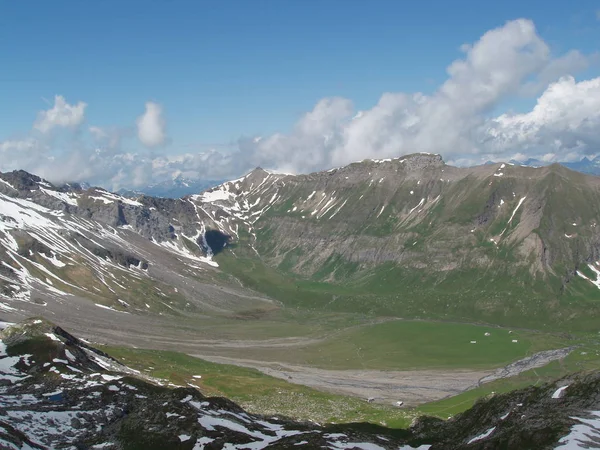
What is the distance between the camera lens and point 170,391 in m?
93.4

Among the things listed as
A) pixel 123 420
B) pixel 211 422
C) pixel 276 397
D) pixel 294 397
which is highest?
pixel 211 422

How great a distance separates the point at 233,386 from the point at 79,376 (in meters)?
67.4

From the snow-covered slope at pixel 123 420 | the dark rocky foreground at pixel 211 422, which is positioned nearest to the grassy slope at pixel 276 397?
the dark rocky foreground at pixel 211 422

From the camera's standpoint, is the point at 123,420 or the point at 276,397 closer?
the point at 123,420

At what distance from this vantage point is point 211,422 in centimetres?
7794

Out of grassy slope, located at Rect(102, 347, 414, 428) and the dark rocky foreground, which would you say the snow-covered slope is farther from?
grassy slope, located at Rect(102, 347, 414, 428)

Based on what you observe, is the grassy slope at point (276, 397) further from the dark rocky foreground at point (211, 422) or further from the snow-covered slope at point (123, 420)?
the snow-covered slope at point (123, 420)

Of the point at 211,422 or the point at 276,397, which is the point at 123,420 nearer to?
the point at 211,422

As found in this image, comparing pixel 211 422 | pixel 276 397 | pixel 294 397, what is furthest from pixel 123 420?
pixel 294 397

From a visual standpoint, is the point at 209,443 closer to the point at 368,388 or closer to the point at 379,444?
the point at 379,444

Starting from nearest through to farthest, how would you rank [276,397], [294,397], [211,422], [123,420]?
[211,422], [123,420], [276,397], [294,397]

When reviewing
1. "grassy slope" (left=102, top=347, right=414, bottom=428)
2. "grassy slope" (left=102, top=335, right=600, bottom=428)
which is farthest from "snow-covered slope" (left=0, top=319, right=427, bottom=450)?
"grassy slope" (left=102, top=335, right=600, bottom=428)

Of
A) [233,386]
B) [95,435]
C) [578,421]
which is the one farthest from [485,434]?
[233,386]

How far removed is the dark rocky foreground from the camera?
209ft
